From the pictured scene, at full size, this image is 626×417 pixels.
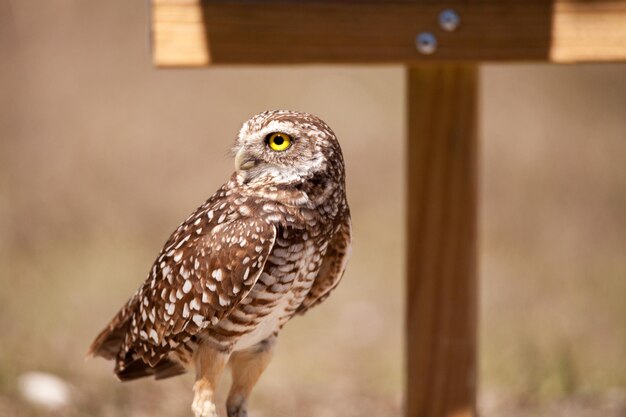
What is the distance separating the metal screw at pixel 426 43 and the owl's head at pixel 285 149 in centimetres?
60

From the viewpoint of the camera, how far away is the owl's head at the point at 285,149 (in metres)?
2.14

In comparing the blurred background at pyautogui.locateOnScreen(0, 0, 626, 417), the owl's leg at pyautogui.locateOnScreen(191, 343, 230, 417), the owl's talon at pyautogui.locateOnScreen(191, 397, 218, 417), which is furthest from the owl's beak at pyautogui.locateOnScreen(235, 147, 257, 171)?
the blurred background at pyautogui.locateOnScreen(0, 0, 626, 417)

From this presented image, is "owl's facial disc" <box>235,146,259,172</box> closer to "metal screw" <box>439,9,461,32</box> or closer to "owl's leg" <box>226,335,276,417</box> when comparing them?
"owl's leg" <box>226,335,276,417</box>

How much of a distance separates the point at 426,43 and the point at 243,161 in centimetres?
82

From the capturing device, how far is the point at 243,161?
7.16 ft

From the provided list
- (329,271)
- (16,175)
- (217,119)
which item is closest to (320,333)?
(217,119)

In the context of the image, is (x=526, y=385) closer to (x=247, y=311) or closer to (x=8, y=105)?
(x=247, y=311)

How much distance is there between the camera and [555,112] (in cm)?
793

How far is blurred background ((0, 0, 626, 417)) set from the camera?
15.7 feet

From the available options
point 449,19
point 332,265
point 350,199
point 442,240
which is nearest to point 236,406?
point 332,265

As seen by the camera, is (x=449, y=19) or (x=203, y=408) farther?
(x=449, y=19)

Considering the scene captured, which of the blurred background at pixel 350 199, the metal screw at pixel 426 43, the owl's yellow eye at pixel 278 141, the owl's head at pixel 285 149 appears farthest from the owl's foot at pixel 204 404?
the blurred background at pixel 350 199

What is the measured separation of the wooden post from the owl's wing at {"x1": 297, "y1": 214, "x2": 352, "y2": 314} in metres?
0.71

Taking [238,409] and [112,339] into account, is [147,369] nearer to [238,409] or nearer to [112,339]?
[112,339]
